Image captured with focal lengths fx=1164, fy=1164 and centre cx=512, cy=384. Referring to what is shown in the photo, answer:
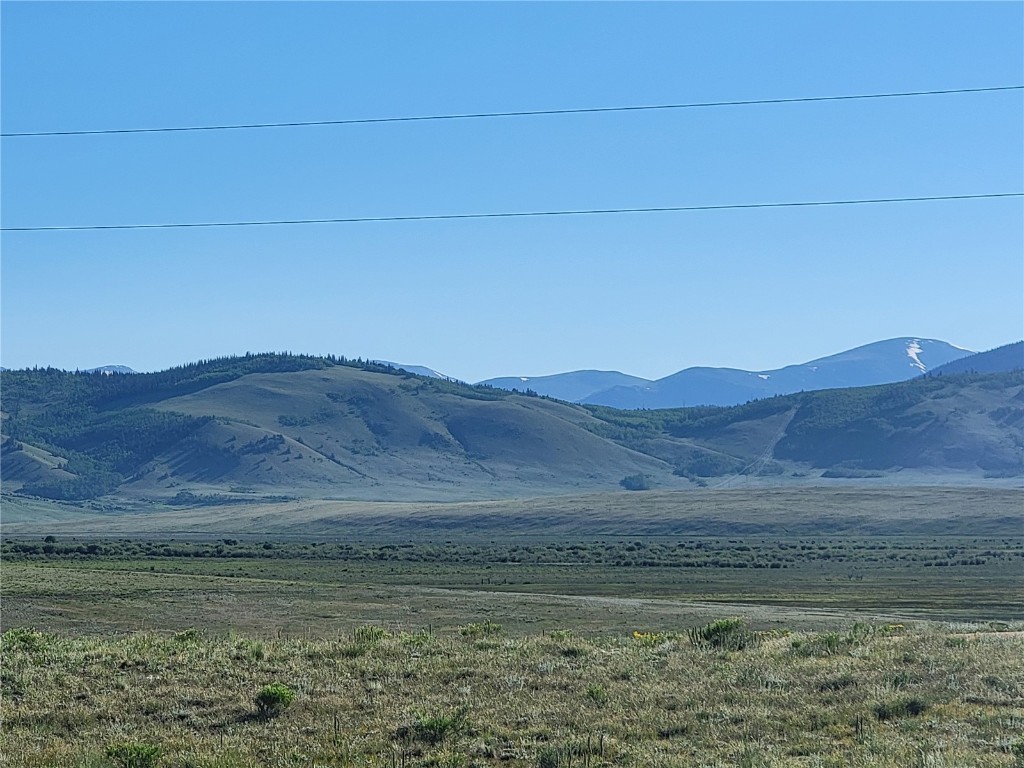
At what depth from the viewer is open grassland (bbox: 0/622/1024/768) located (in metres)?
15.4

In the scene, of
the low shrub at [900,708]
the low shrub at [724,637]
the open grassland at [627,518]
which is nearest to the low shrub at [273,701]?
the low shrub at [900,708]

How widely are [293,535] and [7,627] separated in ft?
353

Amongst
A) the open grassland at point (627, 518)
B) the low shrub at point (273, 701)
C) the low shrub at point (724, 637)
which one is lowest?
the open grassland at point (627, 518)

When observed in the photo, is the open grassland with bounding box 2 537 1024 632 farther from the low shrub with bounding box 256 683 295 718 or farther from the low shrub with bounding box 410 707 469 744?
the low shrub with bounding box 410 707 469 744

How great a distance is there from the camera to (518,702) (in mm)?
18578

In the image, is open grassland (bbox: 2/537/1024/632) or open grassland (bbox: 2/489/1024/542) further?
open grassland (bbox: 2/489/1024/542)

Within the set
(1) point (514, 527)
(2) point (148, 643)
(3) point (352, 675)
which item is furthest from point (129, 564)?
(1) point (514, 527)

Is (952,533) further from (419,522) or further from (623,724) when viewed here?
(623,724)

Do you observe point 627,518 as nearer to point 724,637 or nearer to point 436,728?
point 724,637

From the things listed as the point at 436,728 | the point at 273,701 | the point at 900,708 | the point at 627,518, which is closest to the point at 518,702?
the point at 436,728

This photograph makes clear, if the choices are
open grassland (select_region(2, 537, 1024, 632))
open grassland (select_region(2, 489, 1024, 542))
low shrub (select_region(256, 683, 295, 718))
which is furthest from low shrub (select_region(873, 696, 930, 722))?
open grassland (select_region(2, 489, 1024, 542))

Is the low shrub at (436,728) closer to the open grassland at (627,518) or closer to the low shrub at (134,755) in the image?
the low shrub at (134,755)

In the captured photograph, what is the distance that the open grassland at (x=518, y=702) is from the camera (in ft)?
50.6

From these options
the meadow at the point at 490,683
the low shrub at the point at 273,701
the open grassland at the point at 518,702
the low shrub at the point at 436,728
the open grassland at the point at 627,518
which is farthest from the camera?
the open grassland at the point at 627,518
